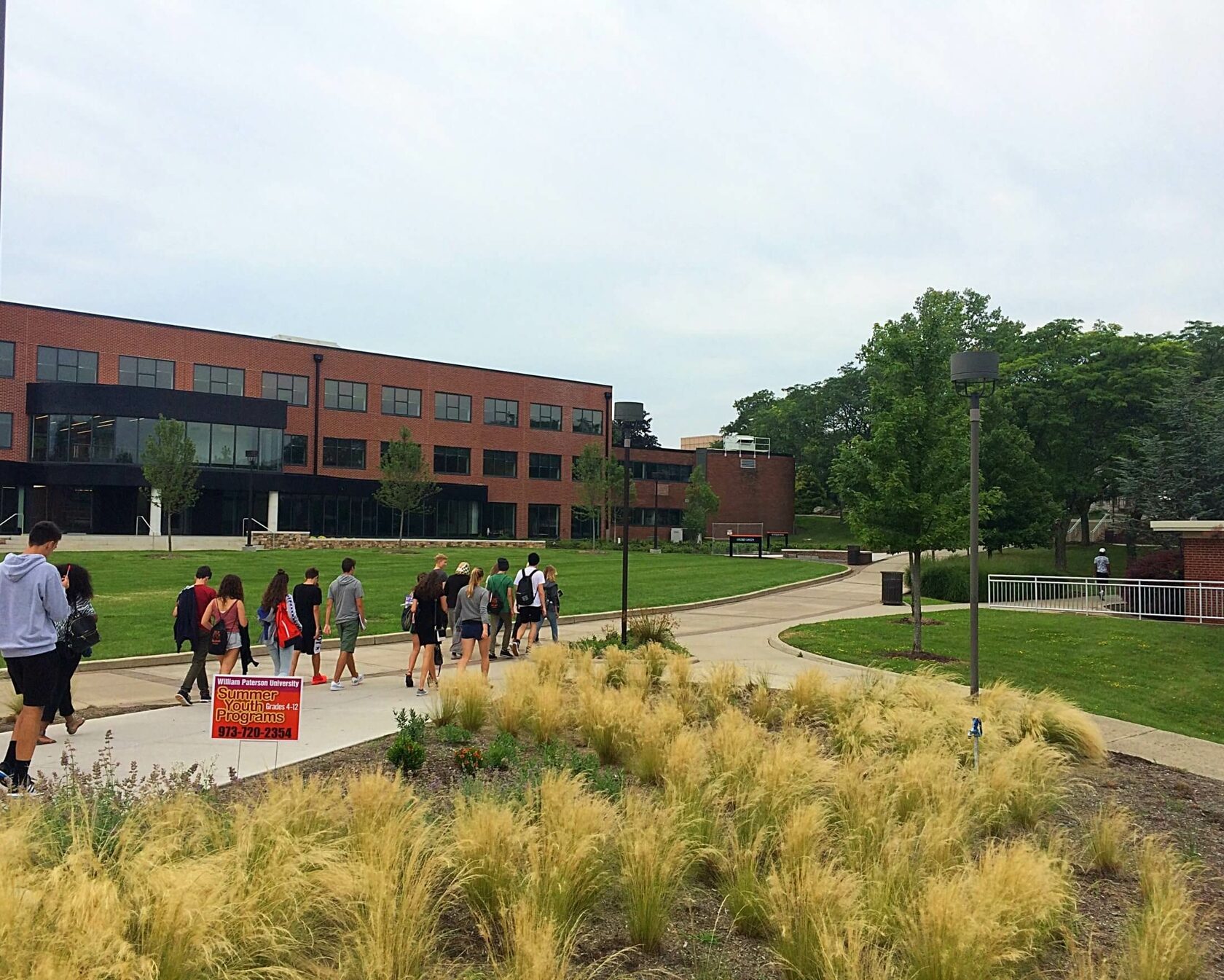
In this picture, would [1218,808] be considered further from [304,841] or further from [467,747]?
[304,841]

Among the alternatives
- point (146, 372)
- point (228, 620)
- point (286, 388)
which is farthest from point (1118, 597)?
point (146, 372)

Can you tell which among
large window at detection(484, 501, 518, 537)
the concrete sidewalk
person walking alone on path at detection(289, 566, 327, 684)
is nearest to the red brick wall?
large window at detection(484, 501, 518, 537)

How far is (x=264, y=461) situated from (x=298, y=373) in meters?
6.53

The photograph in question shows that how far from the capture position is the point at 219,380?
189ft

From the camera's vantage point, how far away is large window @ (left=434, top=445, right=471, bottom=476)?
67438 millimetres

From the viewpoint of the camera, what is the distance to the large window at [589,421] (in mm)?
74875

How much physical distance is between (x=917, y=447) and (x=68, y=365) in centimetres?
4872

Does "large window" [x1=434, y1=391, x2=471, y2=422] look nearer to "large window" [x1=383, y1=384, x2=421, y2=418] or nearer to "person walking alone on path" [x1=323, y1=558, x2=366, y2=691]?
"large window" [x1=383, y1=384, x2=421, y2=418]

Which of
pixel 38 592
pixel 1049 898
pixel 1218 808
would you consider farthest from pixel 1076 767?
pixel 38 592

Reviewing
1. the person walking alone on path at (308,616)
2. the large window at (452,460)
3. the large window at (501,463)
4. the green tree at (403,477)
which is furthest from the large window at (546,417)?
the person walking alone on path at (308,616)

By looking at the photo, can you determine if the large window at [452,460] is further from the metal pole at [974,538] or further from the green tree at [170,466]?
the metal pole at [974,538]

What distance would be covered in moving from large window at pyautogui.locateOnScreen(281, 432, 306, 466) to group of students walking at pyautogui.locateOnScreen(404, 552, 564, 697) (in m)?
43.6

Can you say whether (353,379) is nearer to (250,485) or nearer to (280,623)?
(250,485)

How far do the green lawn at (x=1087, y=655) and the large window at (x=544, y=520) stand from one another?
156 feet
